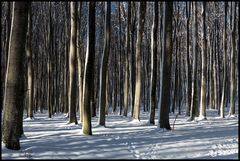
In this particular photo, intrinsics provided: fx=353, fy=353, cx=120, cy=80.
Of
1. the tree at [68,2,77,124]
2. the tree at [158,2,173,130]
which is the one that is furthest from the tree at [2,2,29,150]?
the tree at [68,2,77,124]

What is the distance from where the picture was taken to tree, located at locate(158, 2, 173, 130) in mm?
12273

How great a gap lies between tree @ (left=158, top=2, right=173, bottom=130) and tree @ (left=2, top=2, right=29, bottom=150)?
5.69m

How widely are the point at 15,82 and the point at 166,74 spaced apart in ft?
19.5

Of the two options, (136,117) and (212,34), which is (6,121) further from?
(212,34)

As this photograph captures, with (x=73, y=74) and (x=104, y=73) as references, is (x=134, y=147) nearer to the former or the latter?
(x=104, y=73)

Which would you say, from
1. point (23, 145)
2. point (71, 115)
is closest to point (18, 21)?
point (23, 145)

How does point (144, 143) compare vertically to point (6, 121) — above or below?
below

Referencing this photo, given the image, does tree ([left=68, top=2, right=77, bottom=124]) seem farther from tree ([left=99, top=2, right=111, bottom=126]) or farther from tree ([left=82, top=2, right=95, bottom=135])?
tree ([left=82, top=2, right=95, bottom=135])

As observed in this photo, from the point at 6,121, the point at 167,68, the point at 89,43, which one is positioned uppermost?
the point at 89,43

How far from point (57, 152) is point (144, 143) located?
2721 millimetres

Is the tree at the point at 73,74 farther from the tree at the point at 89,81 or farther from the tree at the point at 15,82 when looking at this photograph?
the tree at the point at 15,82

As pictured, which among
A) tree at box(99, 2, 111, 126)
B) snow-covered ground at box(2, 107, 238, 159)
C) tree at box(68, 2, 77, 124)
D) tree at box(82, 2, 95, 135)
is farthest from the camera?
tree at box(68, 2, 77, 124)

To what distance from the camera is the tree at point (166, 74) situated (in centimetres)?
1227

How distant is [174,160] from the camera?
728 centimetres
